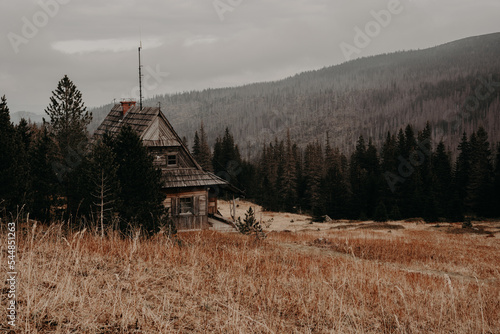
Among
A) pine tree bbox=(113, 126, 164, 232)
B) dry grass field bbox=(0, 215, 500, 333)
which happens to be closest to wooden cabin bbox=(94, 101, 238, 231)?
pine tree bbox=(113, 126, 164, 232)

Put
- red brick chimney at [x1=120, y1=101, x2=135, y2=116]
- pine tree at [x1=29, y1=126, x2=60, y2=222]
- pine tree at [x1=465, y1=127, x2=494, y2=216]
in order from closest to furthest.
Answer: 1. pine tree at [x1=29, y1=126, x2=60, y2=222]
2. red brick chimney at [x1=120, y1=101, x2=135, y2=116]
3. pine tree at [x1=465, y1=127, x2=494, y2=216]

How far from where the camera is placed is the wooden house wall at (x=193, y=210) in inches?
1137

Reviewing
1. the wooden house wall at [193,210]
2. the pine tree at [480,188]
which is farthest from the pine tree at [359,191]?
the wooden house wall at [193,210]

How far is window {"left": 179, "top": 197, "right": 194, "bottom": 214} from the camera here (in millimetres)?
29453

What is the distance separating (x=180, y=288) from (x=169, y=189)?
78.8ft

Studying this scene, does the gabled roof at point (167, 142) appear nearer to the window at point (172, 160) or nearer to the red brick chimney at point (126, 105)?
the window at point (172, 160)

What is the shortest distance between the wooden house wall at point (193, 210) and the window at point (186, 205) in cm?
17

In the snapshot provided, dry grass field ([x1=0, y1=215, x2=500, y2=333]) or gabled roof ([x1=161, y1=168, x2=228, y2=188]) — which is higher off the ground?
gabled roof ([x1=161, y1=168, x2=228, y2=188])

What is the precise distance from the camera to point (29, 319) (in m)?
3.63

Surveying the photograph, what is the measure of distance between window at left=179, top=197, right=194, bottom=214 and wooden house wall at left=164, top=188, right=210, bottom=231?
0.55 ft

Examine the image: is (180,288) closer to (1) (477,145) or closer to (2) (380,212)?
(2) (380,212)

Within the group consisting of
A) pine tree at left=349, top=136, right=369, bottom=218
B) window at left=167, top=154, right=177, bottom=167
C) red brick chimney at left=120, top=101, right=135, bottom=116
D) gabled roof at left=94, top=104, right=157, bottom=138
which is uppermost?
red brick chimney at left=120, top=101, right=135, bottom=116

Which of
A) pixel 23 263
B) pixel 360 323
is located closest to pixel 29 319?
pixel 23 263

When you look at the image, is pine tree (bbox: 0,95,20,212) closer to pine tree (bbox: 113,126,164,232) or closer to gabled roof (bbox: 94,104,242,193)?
pine tree (bbox: 113,126,164,232)
